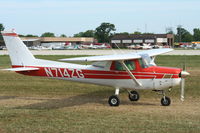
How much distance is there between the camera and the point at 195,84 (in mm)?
16297

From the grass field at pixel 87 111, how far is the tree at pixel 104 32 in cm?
13280

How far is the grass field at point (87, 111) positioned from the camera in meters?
8.45

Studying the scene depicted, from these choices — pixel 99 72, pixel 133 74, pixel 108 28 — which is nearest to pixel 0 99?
pixel 99 72

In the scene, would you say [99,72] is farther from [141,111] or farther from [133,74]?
[141,111]

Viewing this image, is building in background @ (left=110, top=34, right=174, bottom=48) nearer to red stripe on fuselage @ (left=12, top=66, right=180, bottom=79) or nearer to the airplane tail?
the airplane tail

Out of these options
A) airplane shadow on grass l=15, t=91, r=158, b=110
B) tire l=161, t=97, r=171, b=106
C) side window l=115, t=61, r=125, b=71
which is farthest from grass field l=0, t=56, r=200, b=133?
side window l=115, t=61, r=125, b=71

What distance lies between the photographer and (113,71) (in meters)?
12.0

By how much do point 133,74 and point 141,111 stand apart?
1.59 meters

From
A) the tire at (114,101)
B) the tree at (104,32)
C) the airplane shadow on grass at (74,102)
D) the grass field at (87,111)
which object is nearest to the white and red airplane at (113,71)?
the tire at (114,101)

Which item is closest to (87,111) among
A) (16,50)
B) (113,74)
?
(113,74)

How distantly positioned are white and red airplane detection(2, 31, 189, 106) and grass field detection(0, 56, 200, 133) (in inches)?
29.4

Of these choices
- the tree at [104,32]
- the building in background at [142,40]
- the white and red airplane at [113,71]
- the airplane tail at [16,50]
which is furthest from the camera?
the tree at [104,32]

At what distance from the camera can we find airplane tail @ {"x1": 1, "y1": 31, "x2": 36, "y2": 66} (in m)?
12.9

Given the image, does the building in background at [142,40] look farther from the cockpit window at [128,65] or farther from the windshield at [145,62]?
the windshield at [145,62]
